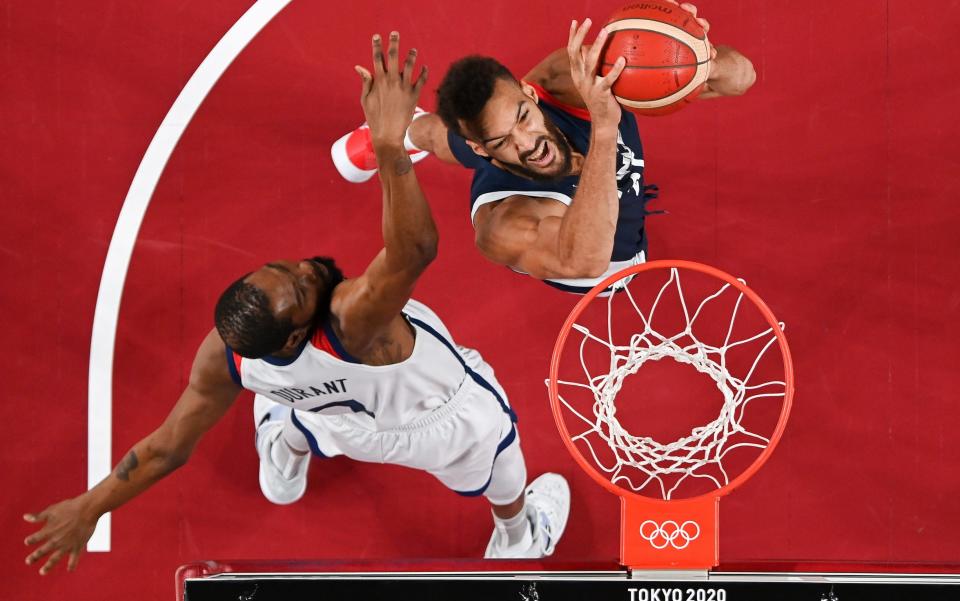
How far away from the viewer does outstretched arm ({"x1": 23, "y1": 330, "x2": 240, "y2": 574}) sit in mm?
3139

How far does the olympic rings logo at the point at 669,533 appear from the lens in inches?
111

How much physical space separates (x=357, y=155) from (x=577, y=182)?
1320 millimetres

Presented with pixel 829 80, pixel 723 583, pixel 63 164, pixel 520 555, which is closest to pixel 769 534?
pixel 520 555

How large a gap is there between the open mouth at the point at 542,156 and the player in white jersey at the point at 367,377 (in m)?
0.57

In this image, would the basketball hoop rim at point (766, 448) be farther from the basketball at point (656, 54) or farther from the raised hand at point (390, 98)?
the raised hand at point (390, 98)

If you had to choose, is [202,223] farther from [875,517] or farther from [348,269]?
[875,517]

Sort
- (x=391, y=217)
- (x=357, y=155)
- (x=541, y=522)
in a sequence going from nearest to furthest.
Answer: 1. (x=391, y=217)
2. (x=541, y=522)
3. (x=357, y=155)

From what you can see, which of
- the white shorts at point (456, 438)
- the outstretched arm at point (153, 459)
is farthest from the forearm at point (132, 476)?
the white shorts at point (456, 438)

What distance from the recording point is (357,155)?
165 inches

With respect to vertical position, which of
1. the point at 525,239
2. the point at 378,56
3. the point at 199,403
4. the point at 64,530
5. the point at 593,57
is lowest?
the point at 64,530

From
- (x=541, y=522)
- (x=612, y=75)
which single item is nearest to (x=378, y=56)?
(x=612, y=75)

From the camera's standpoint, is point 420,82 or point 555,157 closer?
point 420,82

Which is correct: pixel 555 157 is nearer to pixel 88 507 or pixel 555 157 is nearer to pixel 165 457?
pixel 165 457

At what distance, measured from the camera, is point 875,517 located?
4172 mm
